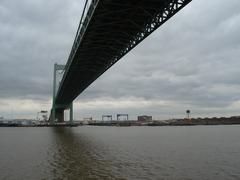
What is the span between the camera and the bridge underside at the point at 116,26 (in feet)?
71.5

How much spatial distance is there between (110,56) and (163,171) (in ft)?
64.9

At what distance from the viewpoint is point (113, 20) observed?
24.9m

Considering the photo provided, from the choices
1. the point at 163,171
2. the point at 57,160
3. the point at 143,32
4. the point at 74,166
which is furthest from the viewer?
the point at 143,32

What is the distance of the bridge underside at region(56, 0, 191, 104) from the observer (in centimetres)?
2180

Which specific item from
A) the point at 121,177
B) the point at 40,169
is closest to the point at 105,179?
the point at 121,177

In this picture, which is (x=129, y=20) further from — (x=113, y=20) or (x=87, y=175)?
(x=87, y=175)

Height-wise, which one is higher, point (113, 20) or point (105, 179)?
point (113, 20)

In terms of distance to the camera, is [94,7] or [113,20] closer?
[94,7]

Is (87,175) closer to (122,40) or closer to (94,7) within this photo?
(94,7)

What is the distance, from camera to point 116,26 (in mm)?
26484

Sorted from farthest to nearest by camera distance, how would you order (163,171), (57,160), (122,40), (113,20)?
(122,40) → (113,20) → (57,160) → (163,171)

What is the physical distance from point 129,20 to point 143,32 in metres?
2.33

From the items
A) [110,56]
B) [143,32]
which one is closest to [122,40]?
[143,32]

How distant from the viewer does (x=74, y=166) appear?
20.3m
